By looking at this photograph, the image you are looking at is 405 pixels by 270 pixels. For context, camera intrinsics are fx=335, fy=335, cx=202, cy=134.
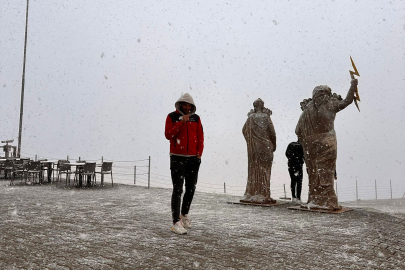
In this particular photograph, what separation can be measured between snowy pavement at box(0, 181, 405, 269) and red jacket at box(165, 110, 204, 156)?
1135mm

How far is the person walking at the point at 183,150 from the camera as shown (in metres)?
4.62

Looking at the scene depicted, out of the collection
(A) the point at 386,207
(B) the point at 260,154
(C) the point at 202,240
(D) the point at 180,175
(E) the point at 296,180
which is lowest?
(A) the point at 386,207

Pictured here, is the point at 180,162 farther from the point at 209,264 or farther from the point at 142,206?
the point at 142,206

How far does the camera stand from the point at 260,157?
805 cm

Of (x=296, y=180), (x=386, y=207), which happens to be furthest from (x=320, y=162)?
(x=386, y=207)

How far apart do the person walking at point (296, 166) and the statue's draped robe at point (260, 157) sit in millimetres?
641

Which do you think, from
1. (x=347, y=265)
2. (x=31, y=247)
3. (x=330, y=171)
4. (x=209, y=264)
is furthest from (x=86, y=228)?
(x=330, y=171)

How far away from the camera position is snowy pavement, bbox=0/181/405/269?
3234 millimetres

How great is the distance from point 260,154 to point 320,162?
149 centimetres

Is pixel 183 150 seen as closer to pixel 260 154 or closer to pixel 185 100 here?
pixel 185 100

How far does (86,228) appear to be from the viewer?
193 inches

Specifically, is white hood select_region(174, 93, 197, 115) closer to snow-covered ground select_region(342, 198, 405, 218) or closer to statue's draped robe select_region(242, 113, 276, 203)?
statue's draped robe select_region(242, 113, 276, 203)

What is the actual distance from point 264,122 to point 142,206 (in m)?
3.47

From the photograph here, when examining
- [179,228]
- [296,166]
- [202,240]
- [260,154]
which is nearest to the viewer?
[202,240]
